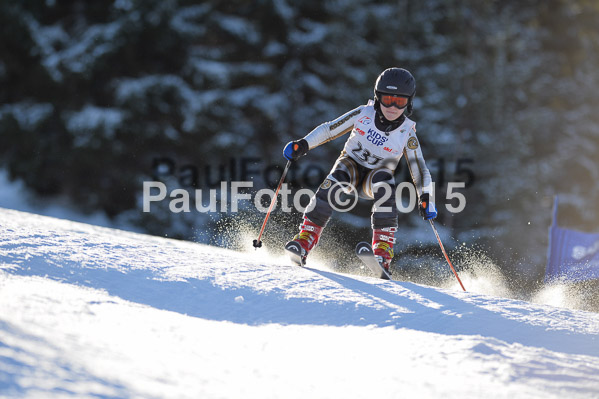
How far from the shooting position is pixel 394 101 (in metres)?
4.58

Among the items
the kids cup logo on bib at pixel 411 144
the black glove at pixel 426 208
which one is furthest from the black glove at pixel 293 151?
the black glove at pixel 426 208

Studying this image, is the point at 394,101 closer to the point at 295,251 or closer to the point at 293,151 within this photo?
the point at 293,151

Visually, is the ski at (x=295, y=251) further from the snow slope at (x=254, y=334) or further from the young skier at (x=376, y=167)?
the snow slope at (x=254, y=334)

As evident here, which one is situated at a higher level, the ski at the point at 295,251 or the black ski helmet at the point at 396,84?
the black ski helmet at the point at 396,84

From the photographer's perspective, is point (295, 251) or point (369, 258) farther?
point (295, 251)

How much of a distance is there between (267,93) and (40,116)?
531 cm

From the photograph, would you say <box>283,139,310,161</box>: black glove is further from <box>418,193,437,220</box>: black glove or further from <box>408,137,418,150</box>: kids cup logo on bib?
<box>418,193,437,220</box>: black glove

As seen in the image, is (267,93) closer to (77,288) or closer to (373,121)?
(373,121)

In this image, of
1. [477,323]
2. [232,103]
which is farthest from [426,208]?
[232,103]

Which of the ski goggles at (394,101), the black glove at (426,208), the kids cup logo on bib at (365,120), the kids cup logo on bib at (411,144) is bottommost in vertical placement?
the black glove at (426,208)

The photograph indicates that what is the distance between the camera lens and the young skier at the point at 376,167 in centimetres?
469

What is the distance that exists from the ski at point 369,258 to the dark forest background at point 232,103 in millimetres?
7826

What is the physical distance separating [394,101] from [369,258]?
1192 millimetres

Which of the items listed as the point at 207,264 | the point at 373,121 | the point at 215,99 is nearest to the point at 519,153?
the point at 215,99
